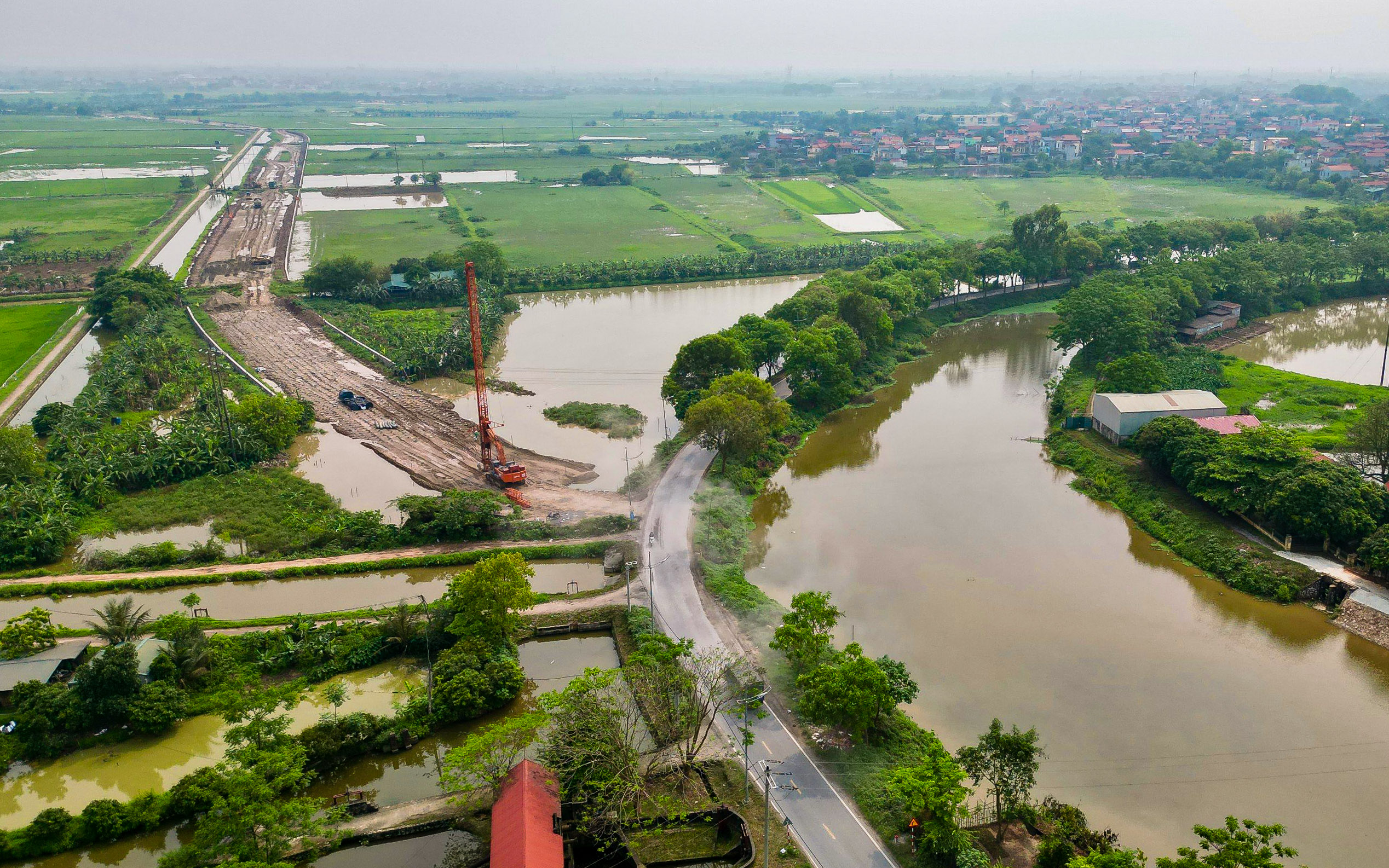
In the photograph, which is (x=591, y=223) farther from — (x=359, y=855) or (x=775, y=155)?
(x=359, y=855)

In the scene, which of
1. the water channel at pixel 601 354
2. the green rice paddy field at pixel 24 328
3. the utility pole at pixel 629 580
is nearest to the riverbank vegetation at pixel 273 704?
the utility pole at pixel 629 580

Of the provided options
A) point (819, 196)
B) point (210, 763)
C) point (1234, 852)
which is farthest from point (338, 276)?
point (1234, 852)

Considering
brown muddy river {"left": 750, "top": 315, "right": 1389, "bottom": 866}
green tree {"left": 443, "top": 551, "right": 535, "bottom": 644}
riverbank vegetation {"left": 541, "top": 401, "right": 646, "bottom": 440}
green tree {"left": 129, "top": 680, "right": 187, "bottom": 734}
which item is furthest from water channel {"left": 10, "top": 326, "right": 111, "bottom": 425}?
brown muddy river {"left": 750, "top": 315, "right": 1389, "bottom": 866}

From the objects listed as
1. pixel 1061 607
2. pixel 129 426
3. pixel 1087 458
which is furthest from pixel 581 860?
pixel 129 426

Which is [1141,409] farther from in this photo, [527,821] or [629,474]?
[527,821]

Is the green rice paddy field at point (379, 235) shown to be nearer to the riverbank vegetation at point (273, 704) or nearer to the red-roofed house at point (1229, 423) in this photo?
the riverbank vegetation at point (273, 704)

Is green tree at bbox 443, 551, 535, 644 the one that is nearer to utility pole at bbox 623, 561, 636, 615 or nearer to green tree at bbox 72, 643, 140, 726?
utility pole at bbox 623, 561, 636, 615
